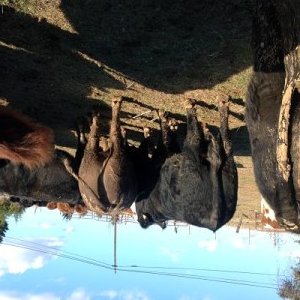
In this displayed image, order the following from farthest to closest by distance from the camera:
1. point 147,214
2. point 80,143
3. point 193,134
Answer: point 80,143 → point 147,214 → point 193,134

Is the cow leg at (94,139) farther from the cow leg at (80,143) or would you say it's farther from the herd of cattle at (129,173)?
the cow leg at (80,143)

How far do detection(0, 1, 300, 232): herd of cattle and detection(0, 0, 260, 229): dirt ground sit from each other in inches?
14.8

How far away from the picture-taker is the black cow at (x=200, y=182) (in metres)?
5.73

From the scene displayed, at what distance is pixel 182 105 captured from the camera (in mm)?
7234

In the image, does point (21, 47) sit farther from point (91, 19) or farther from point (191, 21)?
point (191, 21)

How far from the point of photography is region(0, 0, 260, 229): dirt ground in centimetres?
516

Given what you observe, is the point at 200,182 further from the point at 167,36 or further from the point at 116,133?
the point at 167,36

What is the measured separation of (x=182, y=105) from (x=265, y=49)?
9.86 feet

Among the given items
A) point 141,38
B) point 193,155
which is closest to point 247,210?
point 193,155

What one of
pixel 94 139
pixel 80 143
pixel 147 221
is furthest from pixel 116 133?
pixel 147 221

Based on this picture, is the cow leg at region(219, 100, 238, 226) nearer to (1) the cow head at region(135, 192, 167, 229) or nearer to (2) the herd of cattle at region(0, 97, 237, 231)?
(2) the herd of cattle at region(0, 97, 237, 231)

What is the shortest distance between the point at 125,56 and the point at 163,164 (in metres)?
1.52

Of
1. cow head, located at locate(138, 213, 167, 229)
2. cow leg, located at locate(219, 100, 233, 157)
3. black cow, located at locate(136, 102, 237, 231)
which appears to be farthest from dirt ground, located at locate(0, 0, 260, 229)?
cow head, located at locate(138, 213, 167, 229)

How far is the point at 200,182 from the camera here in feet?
18.9
